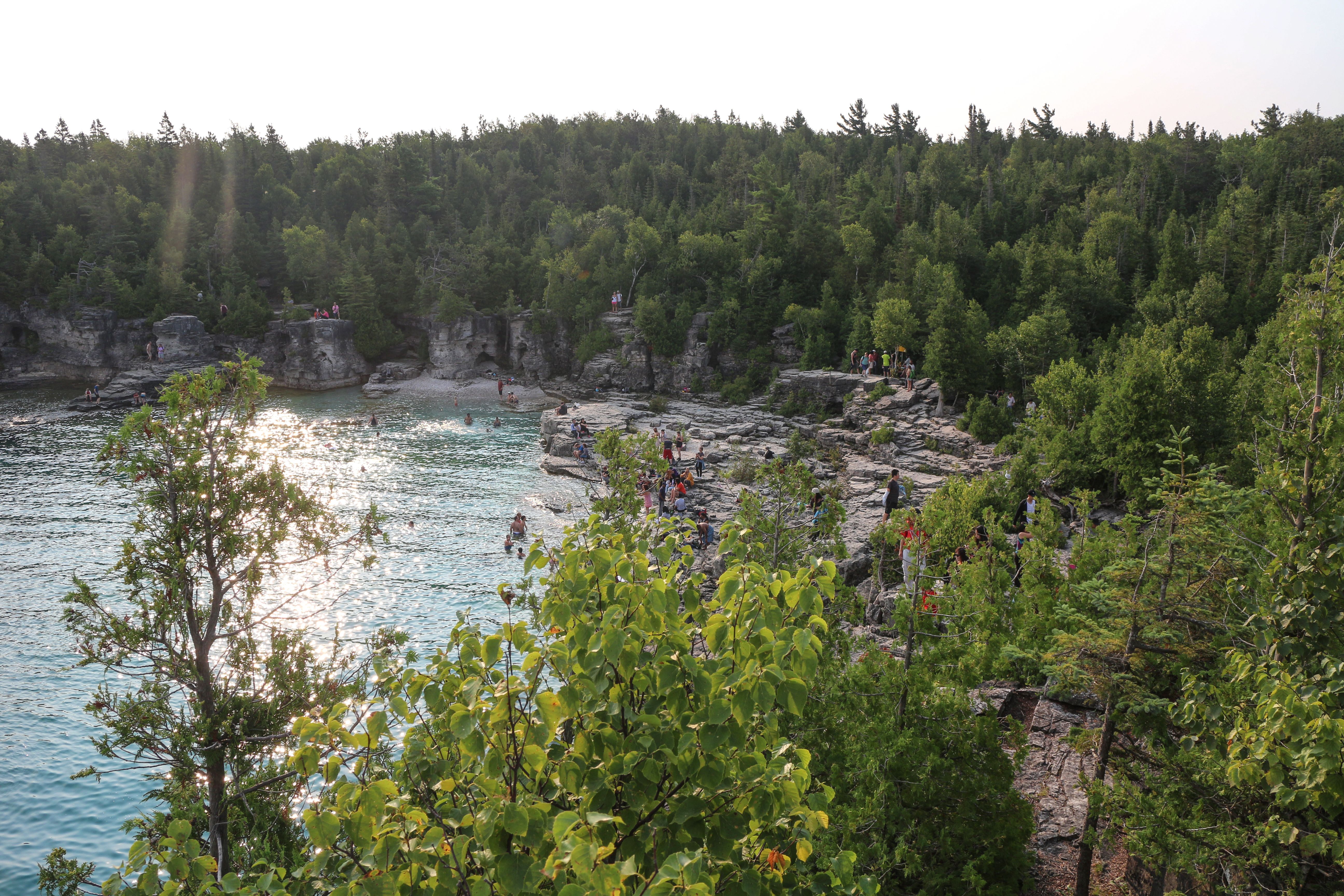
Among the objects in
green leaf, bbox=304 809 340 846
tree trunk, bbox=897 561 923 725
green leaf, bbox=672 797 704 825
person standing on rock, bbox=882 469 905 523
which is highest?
green leaf, bbox=304 809 340 846

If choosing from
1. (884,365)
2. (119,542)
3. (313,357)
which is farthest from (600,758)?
(313,357)

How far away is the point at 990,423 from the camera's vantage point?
129 ft

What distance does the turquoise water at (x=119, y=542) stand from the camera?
17.4 metres

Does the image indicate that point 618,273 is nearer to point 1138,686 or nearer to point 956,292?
point 956,292

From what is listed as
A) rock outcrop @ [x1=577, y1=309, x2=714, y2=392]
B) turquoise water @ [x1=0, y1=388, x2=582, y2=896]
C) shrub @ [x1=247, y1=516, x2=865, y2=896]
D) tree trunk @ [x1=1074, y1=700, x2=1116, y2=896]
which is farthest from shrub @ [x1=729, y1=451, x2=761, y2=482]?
shrub @ [x1=247, y1=516, x2=865, y2=896]

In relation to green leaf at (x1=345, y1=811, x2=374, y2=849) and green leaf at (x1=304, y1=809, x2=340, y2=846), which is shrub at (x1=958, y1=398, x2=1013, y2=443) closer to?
green leaf at (x1=345, y1=811, x2=374, y2=849)

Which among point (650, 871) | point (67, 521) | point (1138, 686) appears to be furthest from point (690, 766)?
point (67, 521)

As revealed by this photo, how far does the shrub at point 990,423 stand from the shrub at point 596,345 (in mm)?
39093

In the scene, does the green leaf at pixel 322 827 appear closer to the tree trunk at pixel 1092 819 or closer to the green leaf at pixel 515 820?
the green leaf at pixel 515 820

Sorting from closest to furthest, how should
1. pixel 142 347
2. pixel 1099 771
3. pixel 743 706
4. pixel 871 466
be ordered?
pixel 743 706 < pixel 1099 771 < pixel 871 466 < pixel 142 347

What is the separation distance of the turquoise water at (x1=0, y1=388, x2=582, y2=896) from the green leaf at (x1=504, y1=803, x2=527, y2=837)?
965 cm

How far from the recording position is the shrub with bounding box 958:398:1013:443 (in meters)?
39.0

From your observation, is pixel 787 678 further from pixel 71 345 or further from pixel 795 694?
pixel 71 345

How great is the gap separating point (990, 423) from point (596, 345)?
40.7 meters
